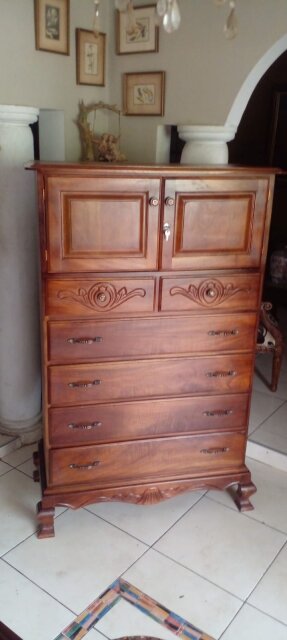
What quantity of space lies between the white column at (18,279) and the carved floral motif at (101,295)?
70 cm

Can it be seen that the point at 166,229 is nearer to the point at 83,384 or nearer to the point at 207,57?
the point at 83,384

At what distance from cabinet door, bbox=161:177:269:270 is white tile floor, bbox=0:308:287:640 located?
3.54 ft

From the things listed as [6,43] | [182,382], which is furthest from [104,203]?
[6,43]

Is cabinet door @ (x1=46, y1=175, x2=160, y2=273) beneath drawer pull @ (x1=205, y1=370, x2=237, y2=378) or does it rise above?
above

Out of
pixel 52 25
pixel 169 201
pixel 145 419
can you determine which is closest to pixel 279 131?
pixel 52 25

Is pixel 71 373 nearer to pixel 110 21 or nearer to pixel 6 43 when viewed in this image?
pixel 6 43

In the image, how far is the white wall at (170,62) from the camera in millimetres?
2100

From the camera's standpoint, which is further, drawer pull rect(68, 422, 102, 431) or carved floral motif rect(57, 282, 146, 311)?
drawer pull rect(68, 422, 102, 431)

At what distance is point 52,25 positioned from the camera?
2252 mm

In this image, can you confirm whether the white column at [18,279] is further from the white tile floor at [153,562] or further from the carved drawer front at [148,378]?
the carved drawer front at [148,378]

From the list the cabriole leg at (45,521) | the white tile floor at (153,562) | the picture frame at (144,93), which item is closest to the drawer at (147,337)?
the cabriole leg at (45,521)

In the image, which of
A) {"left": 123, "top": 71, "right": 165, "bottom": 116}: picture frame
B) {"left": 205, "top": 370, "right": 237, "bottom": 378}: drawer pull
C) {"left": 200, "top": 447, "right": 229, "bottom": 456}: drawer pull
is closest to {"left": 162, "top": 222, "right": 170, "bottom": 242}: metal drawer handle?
{"left": 205, "top": 370, "right": 237, "bottom": 378}: drawer pull

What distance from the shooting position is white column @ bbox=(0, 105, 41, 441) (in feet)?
7.60

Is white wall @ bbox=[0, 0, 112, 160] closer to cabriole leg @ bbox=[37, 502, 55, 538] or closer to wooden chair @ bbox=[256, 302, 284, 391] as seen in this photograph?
wooden chair @ bbox=[256, 302, 284, 391]
